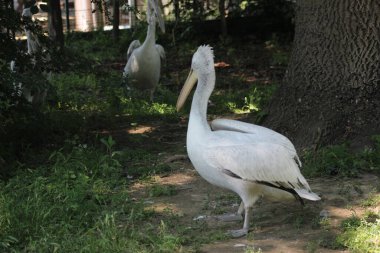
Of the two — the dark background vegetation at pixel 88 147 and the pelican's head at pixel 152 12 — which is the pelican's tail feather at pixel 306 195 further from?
the pelican's head at pixel 152 12

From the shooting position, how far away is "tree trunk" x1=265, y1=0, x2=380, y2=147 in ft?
18.6

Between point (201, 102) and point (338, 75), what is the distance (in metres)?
1.74

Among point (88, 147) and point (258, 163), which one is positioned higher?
point (258, 163)

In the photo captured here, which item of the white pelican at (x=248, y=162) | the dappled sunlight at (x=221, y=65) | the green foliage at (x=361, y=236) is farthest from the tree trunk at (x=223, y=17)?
the green foliage at (x=361, y=236)

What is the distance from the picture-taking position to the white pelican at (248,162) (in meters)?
4.23

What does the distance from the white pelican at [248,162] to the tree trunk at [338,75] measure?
4.72 ft

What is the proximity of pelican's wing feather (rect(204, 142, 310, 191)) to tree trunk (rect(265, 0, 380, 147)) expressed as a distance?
152cm

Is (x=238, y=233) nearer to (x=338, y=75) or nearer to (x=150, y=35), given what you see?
(x=338, y=75)

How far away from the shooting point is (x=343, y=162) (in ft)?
17.4

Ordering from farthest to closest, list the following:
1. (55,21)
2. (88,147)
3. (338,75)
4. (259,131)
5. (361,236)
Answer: (55,21) < (88,147) < (338,75) < (259,131) < (361,236)

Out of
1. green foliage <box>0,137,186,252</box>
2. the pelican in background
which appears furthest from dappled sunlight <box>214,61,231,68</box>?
green foliage <box>0,137,186,252</box>

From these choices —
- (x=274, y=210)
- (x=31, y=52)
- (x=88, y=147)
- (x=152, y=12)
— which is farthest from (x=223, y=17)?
(x=274, y=210)

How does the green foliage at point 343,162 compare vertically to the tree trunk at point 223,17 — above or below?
below

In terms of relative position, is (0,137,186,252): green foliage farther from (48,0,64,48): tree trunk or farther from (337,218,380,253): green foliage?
(48,0,64,48): tree trunk
